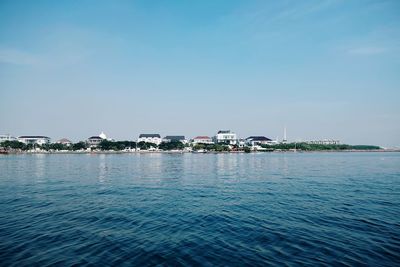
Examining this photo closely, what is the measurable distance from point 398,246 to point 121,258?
11546 mm

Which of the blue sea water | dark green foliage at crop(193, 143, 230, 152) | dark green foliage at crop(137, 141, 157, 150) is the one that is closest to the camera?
the blue sea water

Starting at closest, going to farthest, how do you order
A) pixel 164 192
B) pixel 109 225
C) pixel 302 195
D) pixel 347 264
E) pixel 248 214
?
pixel 347 264
pixel 109 225
pixel 248 214
pixel 302 195
pixel 164 192

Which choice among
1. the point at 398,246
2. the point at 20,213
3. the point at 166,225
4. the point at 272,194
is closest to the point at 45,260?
the point at 166,225

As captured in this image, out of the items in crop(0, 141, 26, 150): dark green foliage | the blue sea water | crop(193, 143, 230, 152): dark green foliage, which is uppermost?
crop(0, 141, 26, 150): dark green foliage

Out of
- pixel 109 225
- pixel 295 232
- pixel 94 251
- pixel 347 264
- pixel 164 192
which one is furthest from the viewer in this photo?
pixel 164 192

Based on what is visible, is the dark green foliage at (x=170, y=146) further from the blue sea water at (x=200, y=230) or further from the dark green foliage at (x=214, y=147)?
the blue sea water at (x=200, y=230)

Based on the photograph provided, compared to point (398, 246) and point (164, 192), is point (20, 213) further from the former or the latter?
point (398, 246)

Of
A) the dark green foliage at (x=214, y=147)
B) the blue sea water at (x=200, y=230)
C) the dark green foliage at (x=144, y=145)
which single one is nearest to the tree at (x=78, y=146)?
the dark green foliage at (x=144, y=145)

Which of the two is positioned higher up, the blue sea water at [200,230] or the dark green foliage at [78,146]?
the dark green foliage at [78,146]

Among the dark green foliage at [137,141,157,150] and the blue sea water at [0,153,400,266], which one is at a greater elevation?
the dark green foliage at [137,141,157,150]

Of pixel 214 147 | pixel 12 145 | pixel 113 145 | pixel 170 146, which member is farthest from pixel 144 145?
pixel 12 145

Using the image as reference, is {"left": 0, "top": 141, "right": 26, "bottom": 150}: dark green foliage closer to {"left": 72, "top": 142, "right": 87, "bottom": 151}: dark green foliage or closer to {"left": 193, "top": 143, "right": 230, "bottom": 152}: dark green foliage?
{"left": 72, "top": 142, "right": 87, "bottom": 151}: dark green foliage

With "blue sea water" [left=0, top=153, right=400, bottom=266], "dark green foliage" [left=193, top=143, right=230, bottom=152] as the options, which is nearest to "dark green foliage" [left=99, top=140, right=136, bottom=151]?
"dark green foliage" [left=193, top=143, right=230, bottom=152]

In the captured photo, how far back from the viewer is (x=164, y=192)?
A: 80.9 ft
